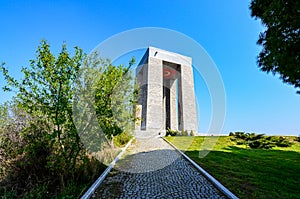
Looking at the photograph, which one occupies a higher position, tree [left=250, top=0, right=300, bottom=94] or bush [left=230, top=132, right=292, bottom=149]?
tree [left=250, top=0, right=300, bottom=94]

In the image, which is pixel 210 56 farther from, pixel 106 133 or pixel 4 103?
pixel 4 103

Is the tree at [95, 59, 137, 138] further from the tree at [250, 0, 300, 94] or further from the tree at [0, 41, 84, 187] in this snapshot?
the tree at [250, 0, 300, 94]

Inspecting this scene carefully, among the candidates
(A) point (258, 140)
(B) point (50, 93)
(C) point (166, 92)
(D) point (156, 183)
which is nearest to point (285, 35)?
(D) point (156, 183)

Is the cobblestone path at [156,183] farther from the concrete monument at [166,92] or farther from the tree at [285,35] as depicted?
the concrete monument at [166,92]

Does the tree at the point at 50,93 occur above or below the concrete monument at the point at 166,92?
below

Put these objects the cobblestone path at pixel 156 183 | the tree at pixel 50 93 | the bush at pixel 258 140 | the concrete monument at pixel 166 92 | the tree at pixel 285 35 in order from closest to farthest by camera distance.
Answer: the tree at pixel 285 35 → the cobblestone path at pixel 156 183 → the tree at pixel 50 93 → the bush at pixel 258 140 → the concrete monument at pixel 166 92

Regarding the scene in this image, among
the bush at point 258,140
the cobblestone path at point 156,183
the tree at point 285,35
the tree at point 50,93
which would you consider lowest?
the cobblestone path at point 156,183

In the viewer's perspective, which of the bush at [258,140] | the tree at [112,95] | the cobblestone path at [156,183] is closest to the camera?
the cobblestone path at [156,183]

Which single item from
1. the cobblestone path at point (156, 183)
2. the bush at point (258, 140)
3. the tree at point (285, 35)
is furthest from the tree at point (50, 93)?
the bush at point (258, 140)

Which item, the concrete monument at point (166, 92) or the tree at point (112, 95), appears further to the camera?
the concrete monument at point (166, 92)

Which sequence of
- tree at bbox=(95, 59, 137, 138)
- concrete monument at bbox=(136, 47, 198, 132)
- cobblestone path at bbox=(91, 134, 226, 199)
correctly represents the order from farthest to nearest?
1. concrete monument at bbox=(136, 47, 198, 132)
2. tree at bbox=(95, 59, 137, 138)
3. cobblestone path at bbox=(91, 134, 226, 199)

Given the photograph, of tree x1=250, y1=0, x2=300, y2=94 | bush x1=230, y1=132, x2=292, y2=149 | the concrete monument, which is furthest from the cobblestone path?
the concrete monument

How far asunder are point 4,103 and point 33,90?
1765 millimetres

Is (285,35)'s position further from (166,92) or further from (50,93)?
(166,92)
